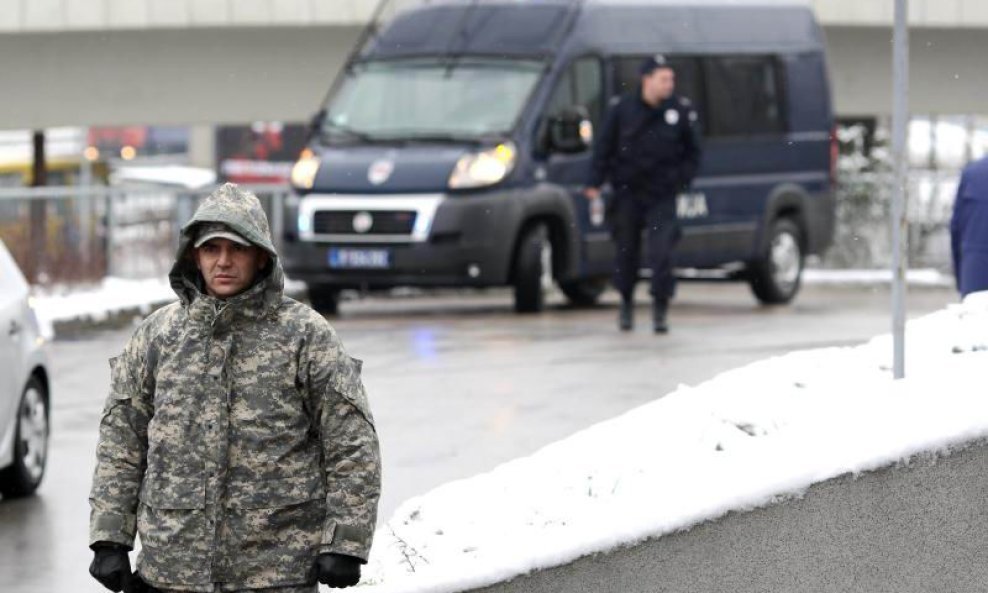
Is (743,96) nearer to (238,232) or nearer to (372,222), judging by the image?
(372,222)

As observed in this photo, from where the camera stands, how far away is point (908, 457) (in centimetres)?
622

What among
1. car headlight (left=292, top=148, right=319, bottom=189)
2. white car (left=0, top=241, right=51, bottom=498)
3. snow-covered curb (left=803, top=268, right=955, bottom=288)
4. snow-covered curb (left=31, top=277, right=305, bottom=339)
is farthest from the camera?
snow-covered curb (left=803, top=268, right=955, bottom=288)

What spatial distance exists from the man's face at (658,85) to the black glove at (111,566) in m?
11.8

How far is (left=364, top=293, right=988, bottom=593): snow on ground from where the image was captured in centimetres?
616

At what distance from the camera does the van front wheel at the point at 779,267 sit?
69.9 ft

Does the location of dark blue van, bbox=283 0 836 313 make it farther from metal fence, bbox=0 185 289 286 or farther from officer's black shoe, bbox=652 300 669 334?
metal fence, bbox=0 185 289 286

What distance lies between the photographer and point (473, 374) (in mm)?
14750

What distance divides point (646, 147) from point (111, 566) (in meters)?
11.9

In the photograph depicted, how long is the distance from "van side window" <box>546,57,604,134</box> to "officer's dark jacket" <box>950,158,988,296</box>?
10.5 meters

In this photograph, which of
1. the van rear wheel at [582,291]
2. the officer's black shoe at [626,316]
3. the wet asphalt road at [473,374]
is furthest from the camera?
the van rear wheel at [582,291]

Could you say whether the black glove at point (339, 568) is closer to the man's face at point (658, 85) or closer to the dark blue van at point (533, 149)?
the man's face at point (658, 85)

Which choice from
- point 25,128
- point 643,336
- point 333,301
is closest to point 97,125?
point 25,128

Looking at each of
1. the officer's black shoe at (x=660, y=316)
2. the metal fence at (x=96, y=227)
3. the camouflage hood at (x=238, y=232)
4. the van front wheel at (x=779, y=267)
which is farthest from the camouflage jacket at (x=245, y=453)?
the van front wheel at (x=779, y=267)

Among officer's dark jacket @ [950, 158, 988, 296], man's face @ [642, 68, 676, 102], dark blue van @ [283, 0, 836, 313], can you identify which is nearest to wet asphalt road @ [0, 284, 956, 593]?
dark blue van @ [283, 0, 836, 313]
